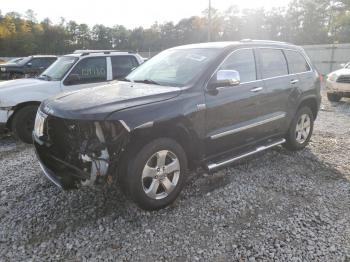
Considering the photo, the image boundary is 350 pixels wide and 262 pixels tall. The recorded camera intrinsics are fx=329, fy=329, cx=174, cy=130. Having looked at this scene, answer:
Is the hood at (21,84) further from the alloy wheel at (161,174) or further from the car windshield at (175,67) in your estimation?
the alloy wheel at (161,174)

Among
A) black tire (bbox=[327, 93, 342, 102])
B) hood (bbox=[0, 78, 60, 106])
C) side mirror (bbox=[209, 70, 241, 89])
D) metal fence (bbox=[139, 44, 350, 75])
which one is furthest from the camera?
metal fence (bbox=[139, 44, 350, 75])

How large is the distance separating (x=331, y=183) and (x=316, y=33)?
202 ft

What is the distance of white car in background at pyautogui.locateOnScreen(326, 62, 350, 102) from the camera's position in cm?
1088

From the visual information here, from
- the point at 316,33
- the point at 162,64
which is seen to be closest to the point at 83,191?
the point at 162,64

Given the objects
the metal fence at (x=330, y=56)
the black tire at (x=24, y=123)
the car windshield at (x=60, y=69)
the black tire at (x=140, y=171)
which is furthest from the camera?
the metal fence at (x=330, y=56)

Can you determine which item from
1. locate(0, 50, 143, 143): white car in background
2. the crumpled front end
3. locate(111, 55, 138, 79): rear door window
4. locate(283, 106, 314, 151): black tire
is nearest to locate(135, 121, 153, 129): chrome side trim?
the crumpled front end

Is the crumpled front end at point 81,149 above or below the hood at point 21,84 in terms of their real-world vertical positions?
below

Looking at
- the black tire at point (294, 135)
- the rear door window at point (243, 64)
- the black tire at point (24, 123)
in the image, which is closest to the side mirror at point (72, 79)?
the black tire at point (24, 123)

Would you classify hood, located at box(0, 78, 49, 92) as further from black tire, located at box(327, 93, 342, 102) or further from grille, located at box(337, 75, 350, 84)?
black tire, located at box(327, 93, 342, 102)

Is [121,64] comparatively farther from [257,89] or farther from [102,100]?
[102,100]

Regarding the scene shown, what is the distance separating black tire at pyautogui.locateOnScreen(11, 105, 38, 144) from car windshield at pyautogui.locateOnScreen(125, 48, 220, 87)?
2746 mm

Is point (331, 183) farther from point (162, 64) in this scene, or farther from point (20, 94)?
point (20, 94)

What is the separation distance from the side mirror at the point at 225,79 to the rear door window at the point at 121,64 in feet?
12.9

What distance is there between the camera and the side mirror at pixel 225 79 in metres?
3.90
